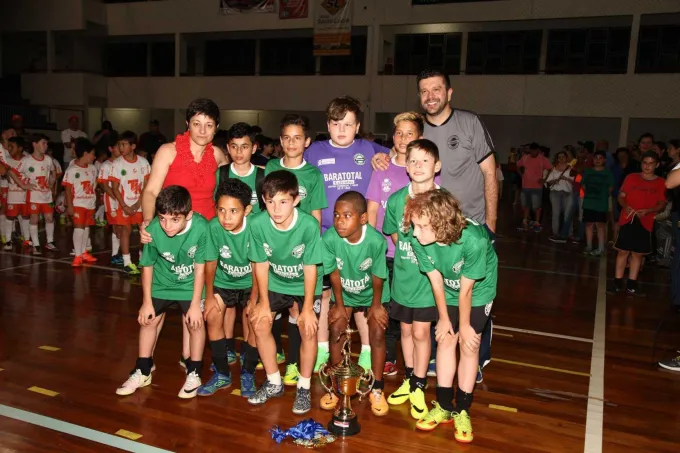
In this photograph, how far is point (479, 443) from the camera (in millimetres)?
3303

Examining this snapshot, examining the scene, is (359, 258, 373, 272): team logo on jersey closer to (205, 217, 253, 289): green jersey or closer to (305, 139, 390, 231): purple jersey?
(305, 139, 390, 231): purple jersey

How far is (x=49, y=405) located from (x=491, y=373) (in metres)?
3.18

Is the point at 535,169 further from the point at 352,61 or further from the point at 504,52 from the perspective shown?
the point at 352,61

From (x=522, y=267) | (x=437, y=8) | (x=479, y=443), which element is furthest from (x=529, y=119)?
(x=479, y=443)

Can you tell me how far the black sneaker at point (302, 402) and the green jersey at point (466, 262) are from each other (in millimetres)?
1091

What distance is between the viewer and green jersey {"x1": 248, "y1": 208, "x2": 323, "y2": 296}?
11.7 ft

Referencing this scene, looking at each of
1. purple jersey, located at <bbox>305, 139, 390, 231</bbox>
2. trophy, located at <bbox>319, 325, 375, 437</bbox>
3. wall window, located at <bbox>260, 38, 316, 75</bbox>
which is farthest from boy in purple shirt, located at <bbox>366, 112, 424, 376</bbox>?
wall window, located at <bbox>260, 38, 316, 75</bbox>

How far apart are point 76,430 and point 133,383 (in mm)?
576

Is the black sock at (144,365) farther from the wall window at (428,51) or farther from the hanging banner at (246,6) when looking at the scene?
the hanging banner at (246,6)

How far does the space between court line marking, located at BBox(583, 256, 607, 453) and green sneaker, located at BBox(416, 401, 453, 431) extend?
806 mm

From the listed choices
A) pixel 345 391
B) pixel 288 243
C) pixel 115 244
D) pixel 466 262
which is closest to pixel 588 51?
pixel 115 244

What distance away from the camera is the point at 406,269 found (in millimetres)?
3566

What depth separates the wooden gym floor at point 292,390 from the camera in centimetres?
326

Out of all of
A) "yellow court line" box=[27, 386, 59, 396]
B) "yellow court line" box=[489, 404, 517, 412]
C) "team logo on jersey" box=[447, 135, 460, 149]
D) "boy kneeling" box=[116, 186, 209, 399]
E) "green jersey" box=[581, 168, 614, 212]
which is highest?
"team logo on jersey" box=[447, 135, 460, 149]
